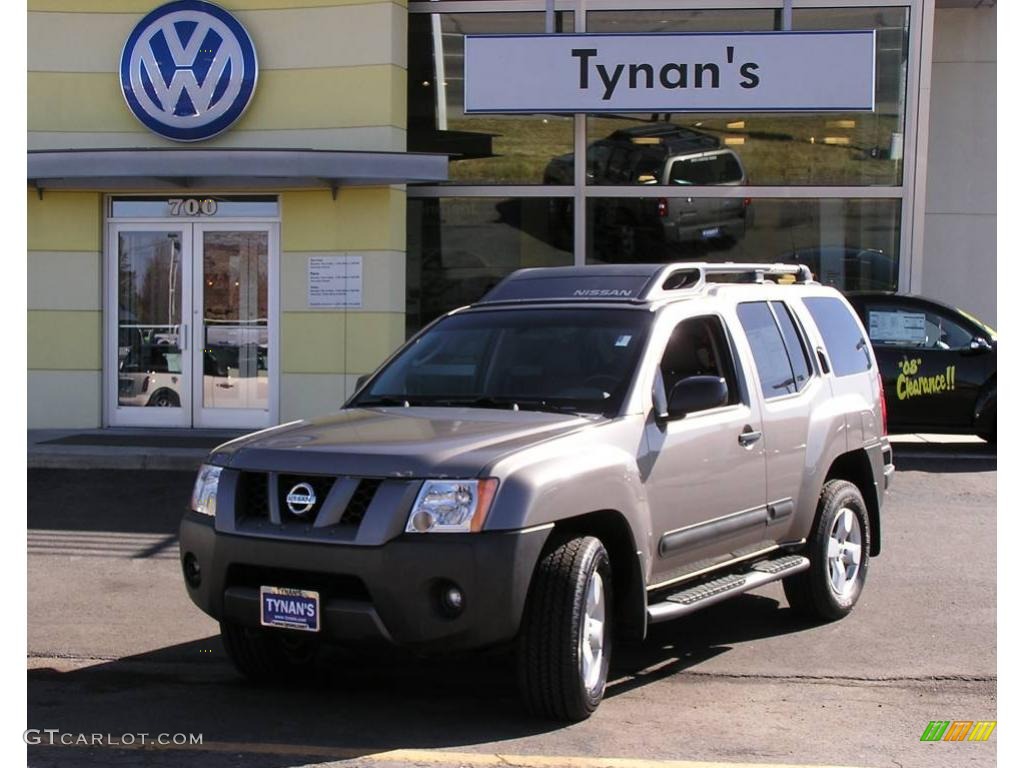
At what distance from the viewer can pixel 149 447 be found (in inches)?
534

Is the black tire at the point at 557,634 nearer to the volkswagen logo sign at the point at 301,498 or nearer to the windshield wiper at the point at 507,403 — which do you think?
the windshield wiper at the point at 507,403

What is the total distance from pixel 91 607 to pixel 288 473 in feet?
9.97

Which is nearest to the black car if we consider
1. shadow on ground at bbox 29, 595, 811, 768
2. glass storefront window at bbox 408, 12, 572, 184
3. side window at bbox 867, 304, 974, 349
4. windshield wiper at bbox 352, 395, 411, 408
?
side window at bbox 867, 304, 974, 349

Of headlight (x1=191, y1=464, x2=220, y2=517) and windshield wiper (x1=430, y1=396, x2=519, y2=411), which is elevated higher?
windshield wiper (x1=430, y1=396, x2=519, y2=411)

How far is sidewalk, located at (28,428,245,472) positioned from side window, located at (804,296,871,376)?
6.80 m

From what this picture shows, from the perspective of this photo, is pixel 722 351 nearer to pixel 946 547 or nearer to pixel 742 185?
pixel 946 547

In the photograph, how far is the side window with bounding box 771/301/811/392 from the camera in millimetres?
7586

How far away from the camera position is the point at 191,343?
599 inches

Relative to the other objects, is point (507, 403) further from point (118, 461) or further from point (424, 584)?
point (118, 461)

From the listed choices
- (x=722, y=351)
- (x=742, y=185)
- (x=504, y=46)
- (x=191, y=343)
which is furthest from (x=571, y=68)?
(x=722, y=351)

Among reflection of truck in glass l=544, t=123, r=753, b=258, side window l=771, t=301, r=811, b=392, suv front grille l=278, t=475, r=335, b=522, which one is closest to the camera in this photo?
suv front grille l=278, t=475, r=335, b=522

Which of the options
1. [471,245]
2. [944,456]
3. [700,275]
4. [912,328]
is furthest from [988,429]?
[700,275]

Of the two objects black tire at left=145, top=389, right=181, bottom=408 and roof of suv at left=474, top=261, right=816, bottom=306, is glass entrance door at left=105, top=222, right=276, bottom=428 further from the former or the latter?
roof of suv at left=474, top=261, right=816, bottom=306

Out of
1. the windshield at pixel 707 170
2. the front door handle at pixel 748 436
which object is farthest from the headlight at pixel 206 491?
the windshield at pixel 707 170
